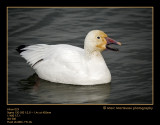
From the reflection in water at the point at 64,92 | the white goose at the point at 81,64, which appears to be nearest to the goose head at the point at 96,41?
the white goose at the point at 81,64

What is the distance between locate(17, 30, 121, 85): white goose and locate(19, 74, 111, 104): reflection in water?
0.15 m

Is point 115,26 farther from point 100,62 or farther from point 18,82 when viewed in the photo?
point 18,82

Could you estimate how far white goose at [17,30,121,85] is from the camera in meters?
10.3

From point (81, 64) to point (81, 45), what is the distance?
2741 mm

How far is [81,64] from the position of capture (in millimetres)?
10438

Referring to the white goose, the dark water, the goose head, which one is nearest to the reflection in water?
the dark water

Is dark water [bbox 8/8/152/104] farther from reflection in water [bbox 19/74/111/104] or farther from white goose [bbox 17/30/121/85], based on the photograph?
white goose [bbox 17/30/121/85]

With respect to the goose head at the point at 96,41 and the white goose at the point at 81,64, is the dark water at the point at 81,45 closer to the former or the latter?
the white goose at the point at 81,64

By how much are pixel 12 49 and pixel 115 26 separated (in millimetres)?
4154

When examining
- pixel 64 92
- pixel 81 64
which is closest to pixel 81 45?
pixel 81 64

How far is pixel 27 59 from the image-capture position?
11.2 metres

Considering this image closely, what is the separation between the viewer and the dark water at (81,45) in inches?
392

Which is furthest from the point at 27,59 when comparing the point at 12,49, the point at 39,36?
the point at 39,36

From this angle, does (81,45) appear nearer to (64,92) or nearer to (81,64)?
(81,64)
